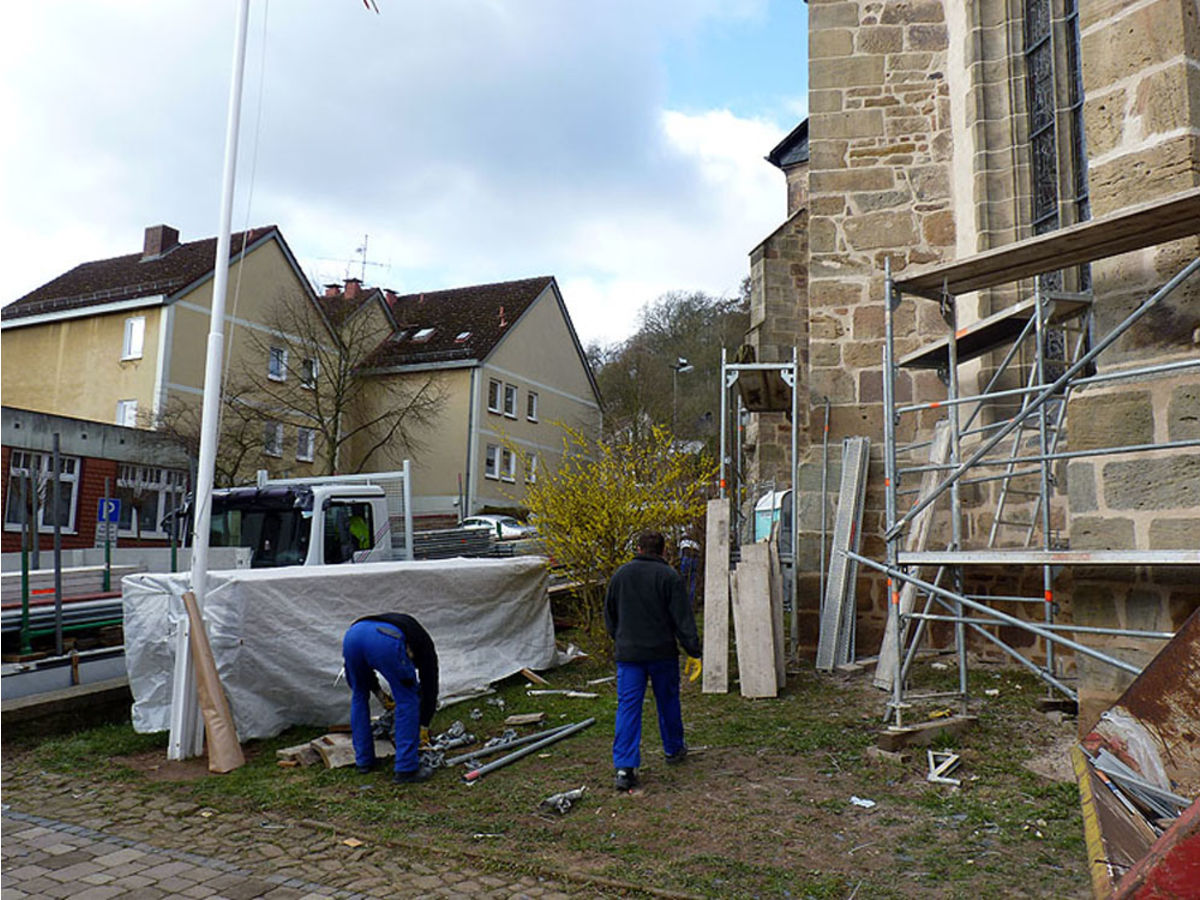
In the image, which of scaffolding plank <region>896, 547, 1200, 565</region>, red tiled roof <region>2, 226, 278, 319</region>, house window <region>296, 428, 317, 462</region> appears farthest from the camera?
house window <region>296, 428, 317, 462</region>

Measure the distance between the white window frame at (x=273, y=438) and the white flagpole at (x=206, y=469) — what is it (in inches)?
828

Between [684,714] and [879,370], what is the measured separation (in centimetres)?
441

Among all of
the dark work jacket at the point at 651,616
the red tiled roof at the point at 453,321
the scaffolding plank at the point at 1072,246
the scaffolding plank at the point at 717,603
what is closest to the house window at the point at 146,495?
the red tiled roof at the point at 453,321

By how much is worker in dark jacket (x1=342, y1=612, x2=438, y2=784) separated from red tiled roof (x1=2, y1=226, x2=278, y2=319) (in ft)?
79.3

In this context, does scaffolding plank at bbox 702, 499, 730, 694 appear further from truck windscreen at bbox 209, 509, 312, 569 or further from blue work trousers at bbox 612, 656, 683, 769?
truck windscreen at bbox 209, 509, 312, 569

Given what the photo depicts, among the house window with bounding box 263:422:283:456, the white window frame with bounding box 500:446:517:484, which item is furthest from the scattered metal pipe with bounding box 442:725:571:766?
the white window frame with bounding box 500:446:517:484

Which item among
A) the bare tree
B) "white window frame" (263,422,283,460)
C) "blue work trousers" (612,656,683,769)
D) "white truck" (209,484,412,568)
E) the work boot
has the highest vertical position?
the bare tree

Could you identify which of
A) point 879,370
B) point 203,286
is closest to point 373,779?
point 879,370

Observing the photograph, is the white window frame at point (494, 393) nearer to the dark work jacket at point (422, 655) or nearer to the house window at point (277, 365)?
the house window at point (277, 365)

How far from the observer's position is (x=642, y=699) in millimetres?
6227

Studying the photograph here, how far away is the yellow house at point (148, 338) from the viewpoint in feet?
92.4

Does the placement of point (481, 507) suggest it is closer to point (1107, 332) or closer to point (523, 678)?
point (523, 678)

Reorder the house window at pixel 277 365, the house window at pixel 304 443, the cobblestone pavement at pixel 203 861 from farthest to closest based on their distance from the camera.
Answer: the house window at pixel 304 443 → the house window at pixel 277 365 → the cobblestone pavement at pixel 203 861

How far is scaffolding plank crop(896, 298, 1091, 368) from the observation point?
7434 mm
